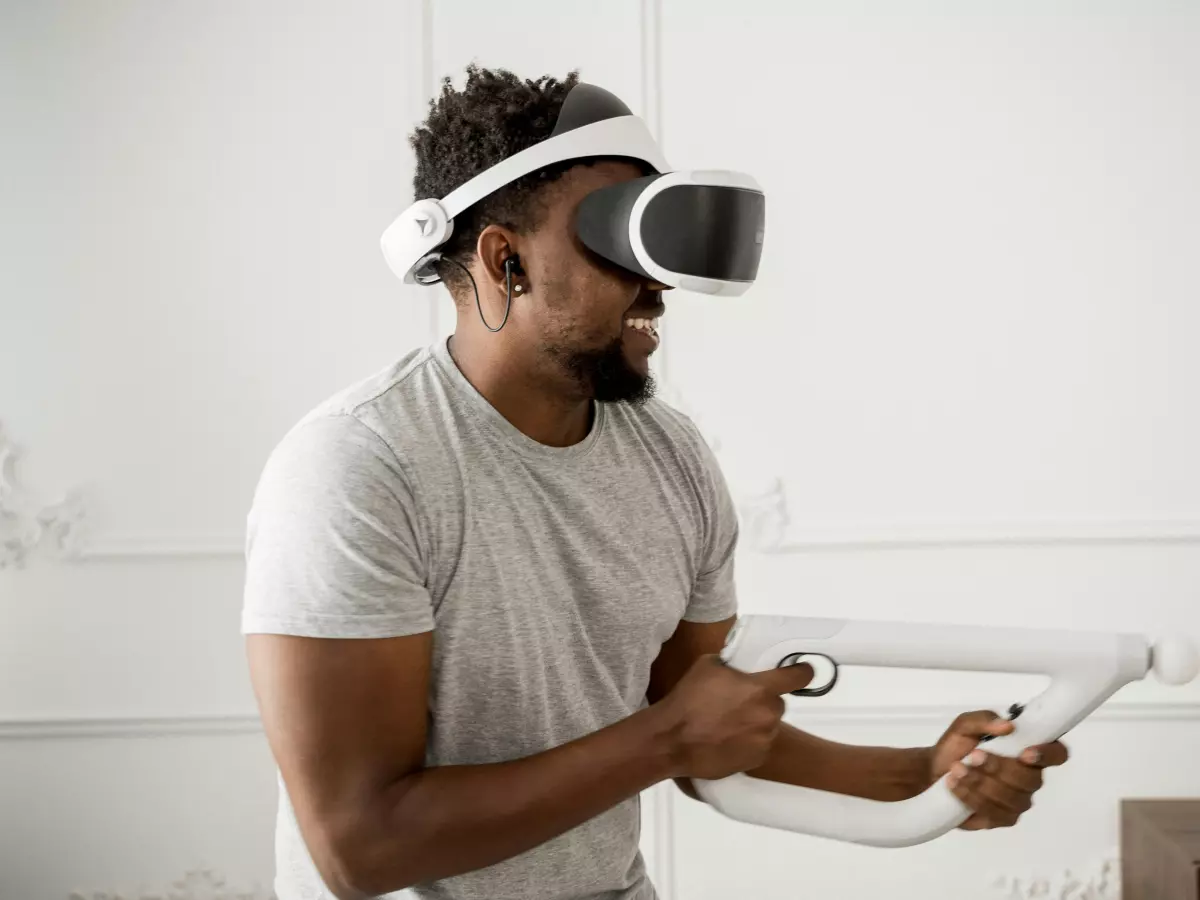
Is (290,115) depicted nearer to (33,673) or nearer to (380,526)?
(33,673)

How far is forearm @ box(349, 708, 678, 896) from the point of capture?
103 centimetres

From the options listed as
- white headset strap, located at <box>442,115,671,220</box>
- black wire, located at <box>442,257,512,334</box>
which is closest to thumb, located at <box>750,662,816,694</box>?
black wire, located at <box>442,257,512,334</box>

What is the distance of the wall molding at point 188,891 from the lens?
7.84 ft

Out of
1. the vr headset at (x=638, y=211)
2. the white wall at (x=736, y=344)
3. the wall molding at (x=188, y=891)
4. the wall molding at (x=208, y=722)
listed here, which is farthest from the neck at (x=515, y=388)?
the wall molding at (x=188, y=891)

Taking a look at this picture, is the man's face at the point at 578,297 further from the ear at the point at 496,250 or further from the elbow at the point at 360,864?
the elbow at the point at 360,864

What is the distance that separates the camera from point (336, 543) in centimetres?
102

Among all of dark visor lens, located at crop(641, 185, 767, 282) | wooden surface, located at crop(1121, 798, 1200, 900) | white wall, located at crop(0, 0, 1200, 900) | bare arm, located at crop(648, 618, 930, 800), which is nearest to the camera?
dark visor lens, located at crop(641, 185, 767, 282)

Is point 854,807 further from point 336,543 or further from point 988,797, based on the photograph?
point 336,543

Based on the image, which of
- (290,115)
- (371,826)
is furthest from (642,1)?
(371,826)

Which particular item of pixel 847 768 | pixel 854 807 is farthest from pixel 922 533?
pixel 854 807

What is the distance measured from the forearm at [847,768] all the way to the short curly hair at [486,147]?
63 centimetres

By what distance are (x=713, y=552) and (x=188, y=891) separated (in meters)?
1.62

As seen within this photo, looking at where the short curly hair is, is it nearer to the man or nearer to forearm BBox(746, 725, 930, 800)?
the man

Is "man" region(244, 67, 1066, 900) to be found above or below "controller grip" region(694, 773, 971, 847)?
above
